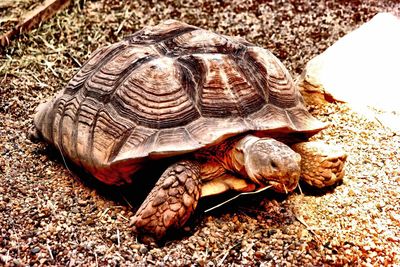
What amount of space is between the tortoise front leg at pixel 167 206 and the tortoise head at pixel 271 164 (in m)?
0.33

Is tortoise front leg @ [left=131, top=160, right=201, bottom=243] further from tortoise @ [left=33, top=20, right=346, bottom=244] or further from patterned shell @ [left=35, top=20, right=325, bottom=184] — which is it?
patterned shell @ [left=35, top=20, right=325, bottom=184]

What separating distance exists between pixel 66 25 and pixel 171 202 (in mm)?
3207

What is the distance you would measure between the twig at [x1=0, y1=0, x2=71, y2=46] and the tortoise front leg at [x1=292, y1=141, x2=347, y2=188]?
312cm

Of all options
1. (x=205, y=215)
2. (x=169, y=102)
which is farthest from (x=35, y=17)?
(x=205, y=215)

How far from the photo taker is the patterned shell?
9.36 ft

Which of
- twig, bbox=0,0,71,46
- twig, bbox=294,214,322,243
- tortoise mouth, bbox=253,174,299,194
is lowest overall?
twig, bbox=294,214,322,243

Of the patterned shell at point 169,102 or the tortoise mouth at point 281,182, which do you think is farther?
the patterned shell at point 169,102

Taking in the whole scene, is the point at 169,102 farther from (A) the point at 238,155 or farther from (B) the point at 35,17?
(B) the point at 35,17

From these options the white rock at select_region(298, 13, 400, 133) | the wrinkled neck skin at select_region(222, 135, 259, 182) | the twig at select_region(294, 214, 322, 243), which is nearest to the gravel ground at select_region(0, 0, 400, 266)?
the twig at select_region(294, 214, 322, 243)

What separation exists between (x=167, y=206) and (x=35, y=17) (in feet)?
10.7

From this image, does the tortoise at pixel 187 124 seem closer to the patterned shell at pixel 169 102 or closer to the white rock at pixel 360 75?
the patterned shell at pixel 169 102

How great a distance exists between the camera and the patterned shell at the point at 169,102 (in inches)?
112

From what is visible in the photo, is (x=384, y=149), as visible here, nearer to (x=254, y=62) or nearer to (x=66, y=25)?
(x=254, y=62)

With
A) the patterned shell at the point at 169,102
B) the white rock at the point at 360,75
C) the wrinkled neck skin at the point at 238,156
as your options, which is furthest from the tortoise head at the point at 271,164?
the white rock at the point at 360,75
